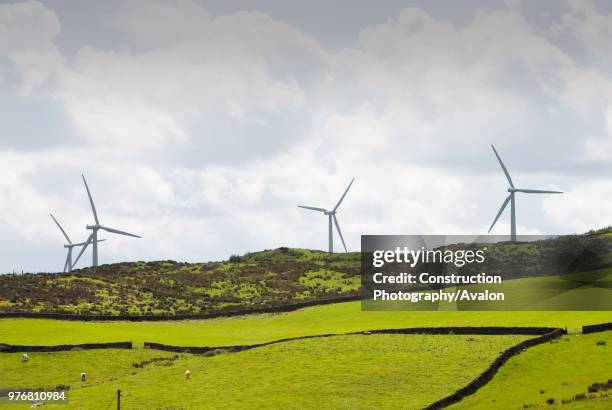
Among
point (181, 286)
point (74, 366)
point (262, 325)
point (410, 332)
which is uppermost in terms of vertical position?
point (181, 286)

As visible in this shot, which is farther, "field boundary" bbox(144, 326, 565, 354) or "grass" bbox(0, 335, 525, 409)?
"field boundary" bbox(144, 326, 565, 354)

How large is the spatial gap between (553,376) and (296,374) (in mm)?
18816

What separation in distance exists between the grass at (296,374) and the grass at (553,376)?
8.09ft

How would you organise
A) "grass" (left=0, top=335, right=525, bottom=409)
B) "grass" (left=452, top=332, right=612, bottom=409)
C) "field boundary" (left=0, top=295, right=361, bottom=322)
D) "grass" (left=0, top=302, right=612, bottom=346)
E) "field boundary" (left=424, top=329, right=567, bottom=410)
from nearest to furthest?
"grass" (left=452, top=332, right=612, bottom=409) < "field boundary" (left=424, top=329, right=567, bottom=410) < "grass" (left=0, top=335, right=525, bottom=409) < "grass" (left=0, top=302, right=612, bottom=346) < "field boundary" (left=0, top=295, right=361, bottom=322)

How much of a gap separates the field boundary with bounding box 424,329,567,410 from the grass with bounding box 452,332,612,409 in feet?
1.51

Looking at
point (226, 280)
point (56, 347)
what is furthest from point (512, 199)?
point (56, 347)

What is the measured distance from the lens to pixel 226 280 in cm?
15712

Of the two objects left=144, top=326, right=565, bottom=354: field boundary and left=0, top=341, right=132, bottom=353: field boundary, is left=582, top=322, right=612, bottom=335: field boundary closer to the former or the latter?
left=144, top=326, right=565, bottom=354: field boundary

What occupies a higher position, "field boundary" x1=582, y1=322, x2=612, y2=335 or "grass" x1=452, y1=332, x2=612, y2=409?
"field boundary" x1=582, y1=322, x2=612, y2=335

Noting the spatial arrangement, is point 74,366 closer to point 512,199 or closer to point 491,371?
point 491,371

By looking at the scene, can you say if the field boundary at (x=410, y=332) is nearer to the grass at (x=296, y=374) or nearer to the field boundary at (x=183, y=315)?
the grass at (x=296, y=374)

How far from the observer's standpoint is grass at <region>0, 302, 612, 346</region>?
A: 288 ft

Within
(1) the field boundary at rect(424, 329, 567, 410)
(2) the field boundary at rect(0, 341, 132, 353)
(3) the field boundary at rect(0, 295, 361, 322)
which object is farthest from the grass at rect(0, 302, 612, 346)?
(1) the field boundary at rect(424, 329, 567, 410)

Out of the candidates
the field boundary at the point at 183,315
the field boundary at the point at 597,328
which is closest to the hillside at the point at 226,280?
the field boundary at the point at 183,315
